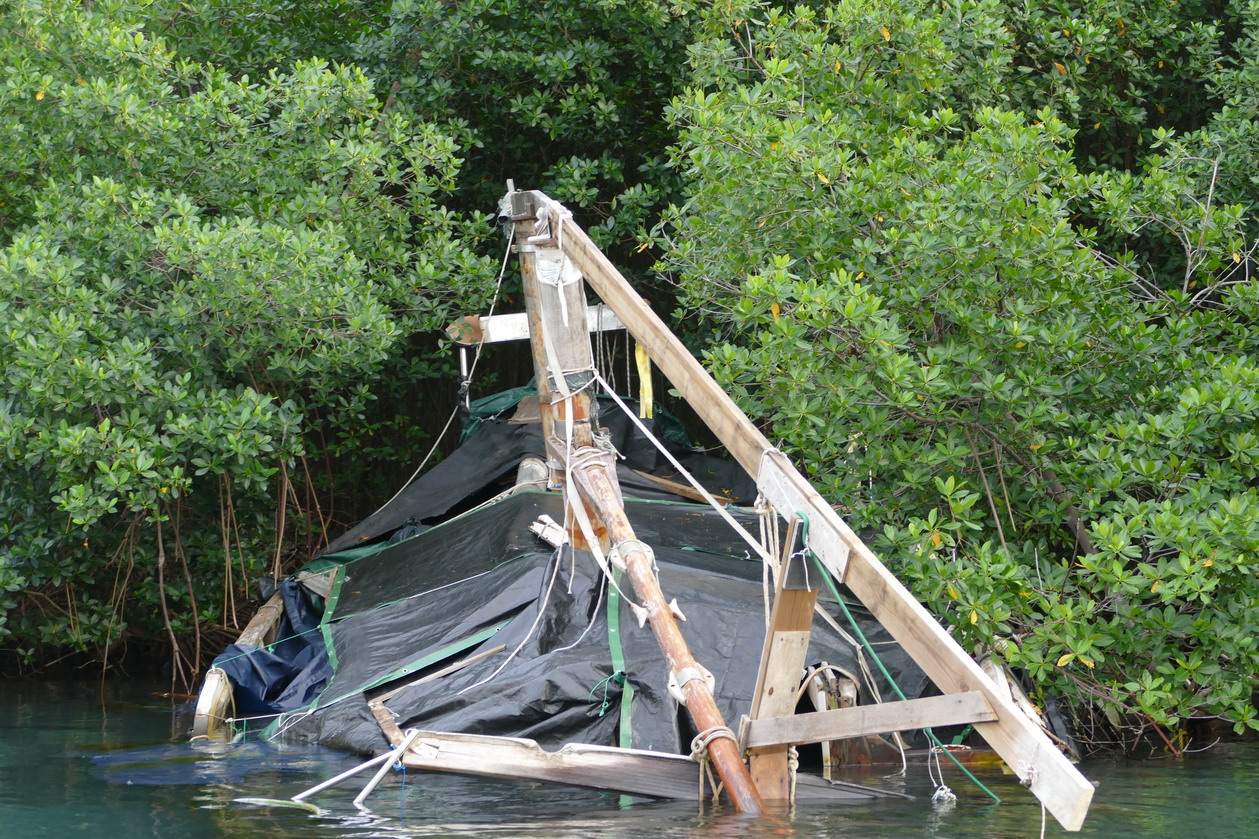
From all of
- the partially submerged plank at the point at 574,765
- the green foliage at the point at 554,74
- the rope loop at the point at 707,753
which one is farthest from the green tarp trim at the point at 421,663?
the green foliage at the point at 554,74

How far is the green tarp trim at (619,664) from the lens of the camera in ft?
17.0

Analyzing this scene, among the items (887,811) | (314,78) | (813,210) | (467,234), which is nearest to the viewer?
(887,811)

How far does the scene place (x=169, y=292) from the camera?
764 centimetres

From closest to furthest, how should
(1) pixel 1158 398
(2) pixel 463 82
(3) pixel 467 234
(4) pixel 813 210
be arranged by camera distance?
(1) pixel 1158 398
(4) pixel 813 210
(3) pixel 467 234
(2) pixel 463 82

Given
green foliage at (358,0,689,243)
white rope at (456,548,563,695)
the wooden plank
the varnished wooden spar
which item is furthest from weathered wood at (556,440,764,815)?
green foliage at (358,0,689,243)

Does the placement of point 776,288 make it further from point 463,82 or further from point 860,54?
point 463,82

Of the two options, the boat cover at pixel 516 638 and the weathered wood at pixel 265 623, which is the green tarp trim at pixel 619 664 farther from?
the weathered wood at pixel 265 623

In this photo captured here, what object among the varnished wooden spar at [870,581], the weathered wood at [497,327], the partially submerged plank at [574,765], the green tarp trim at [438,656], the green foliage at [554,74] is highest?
the green foliage at [554,74]

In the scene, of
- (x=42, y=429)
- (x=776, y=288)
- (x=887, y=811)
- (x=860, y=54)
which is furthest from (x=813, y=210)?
(x=42, y=429)

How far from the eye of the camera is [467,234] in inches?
369

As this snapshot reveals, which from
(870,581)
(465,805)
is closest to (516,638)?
(465,805)

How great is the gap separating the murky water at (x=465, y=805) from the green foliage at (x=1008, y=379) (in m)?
0.46

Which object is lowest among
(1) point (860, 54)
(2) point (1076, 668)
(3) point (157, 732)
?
(3) point (157, 732)

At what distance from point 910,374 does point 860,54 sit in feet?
8.67
